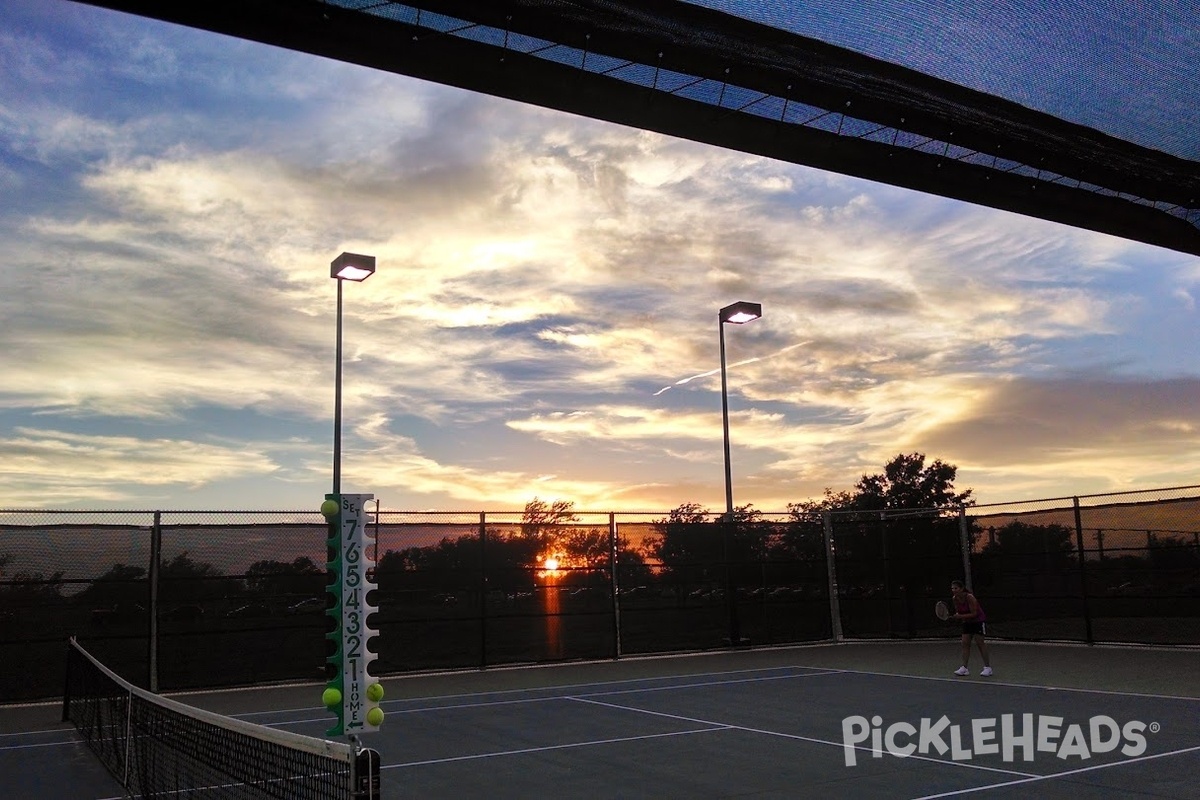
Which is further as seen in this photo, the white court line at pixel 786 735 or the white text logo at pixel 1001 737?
the white text logo at pixel 1001 737

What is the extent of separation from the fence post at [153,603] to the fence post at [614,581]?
8.81 meters

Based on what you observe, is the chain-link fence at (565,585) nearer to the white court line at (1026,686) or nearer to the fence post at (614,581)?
the fence post at (614,581)

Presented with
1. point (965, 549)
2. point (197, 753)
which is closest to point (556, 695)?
point (197, 753)

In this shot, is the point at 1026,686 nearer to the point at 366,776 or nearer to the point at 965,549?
the point at 965,549

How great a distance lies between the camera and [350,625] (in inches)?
205

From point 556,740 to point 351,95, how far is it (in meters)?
9.82

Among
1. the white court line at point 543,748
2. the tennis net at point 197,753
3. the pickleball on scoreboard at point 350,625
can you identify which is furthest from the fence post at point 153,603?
the pickleball on scoreboard at point 350,625

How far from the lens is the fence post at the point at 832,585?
23.8 meters

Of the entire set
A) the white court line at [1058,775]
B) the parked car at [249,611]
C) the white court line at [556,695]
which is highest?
the parked car at [249,611]

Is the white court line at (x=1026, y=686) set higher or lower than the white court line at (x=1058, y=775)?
lower

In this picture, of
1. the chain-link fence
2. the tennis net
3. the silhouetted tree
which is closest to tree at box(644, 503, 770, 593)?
the chain-link fence

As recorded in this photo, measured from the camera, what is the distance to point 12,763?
35.1ft

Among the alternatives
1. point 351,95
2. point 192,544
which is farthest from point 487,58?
point 192,544

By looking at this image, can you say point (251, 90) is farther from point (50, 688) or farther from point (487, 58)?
point (50, 688)
